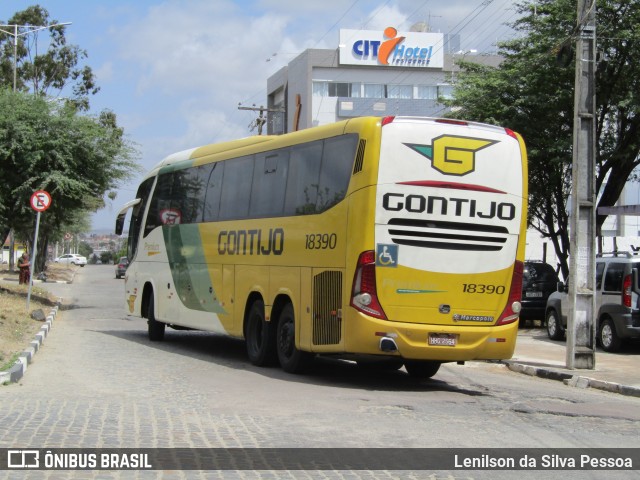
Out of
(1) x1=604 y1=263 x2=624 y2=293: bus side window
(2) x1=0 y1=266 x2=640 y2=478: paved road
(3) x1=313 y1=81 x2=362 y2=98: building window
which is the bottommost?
(2) x1=0 y1=266 x2=640 y2=478: paved road

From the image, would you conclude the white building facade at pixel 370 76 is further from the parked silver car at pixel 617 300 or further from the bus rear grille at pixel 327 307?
the bus rear grille at pixel 327 307

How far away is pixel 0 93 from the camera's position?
27859 millimetres

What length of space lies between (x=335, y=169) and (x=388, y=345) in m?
2.65

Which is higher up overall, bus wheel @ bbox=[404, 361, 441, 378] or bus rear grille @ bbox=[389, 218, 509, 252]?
bus rear grille @ bbox=[389, 218, 509, 252]

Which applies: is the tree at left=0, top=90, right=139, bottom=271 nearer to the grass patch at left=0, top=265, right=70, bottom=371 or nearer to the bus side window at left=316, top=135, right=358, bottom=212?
the grass patch at left=0, top=265, right=70, bottom=371

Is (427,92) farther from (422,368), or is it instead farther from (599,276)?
(422,368)

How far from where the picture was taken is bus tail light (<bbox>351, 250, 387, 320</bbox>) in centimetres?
1161

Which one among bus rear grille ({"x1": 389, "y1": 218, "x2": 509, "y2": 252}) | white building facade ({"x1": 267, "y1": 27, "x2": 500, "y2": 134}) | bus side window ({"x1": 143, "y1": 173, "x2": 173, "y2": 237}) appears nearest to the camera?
bus rear grille ({"x1": 389, "y1": 218, "x2": 509, "y2": 252})

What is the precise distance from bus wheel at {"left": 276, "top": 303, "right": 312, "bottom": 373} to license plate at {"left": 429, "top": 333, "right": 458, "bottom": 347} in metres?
2.23

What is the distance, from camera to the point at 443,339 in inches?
467

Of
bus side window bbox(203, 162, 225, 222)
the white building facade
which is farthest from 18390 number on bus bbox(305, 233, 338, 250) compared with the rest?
the white building facade

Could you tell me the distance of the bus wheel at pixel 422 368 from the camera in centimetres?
1372

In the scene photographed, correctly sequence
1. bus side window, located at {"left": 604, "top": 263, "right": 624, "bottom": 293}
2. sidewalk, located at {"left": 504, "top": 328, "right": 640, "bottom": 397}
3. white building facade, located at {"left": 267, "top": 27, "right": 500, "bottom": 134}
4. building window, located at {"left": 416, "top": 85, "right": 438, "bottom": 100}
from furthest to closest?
building window, located at {"left": 416, "top": 85, "right": 438, "bottom": 100}
white building facade, located at {"left": 267, "top": 27, "right": 500, "bottom": 134}
bus side window, located at {"left": 604, "top": 263, "right": 624, "bottom": 293}
sidewalk, located at {"left": 504, "top": 328, "right": 640, "bottom": 397}

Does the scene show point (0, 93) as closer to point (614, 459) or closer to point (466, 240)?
point (466, 240)
